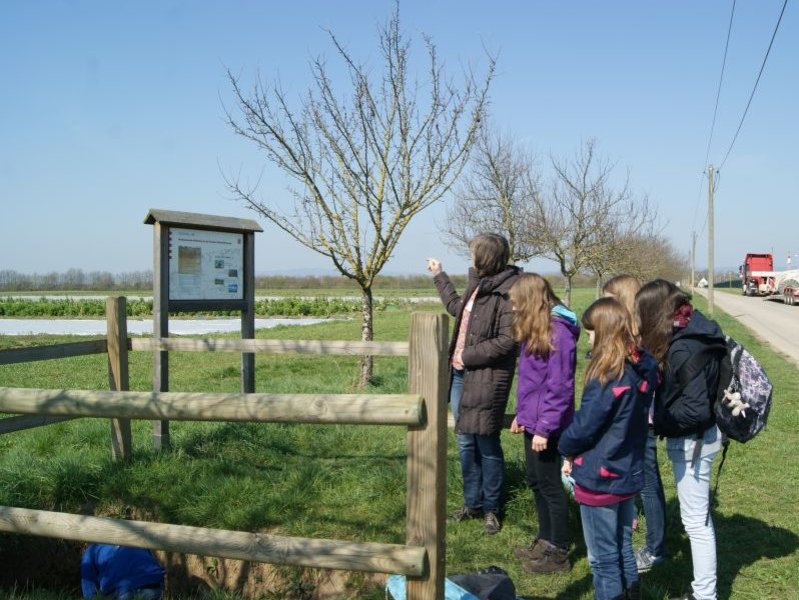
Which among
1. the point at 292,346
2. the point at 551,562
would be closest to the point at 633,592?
the point at 551,562

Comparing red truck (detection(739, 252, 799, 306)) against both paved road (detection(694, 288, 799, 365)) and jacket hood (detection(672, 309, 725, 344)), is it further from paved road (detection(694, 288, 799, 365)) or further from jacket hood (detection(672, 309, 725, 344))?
jacket hood (detection(672, 309, 725, 344))

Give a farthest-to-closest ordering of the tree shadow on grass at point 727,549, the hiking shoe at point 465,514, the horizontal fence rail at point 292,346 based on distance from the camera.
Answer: the horizontal fence rail at point 292,346 → the hiking shoe at point 465,514 → the tree shadow on grass at point 727,549

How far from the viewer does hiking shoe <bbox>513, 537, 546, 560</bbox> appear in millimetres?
4160

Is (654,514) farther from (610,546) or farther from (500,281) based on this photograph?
(500,281)

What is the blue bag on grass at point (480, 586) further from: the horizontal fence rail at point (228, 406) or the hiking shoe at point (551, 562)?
the horizontal fence rail at point (228, 406)

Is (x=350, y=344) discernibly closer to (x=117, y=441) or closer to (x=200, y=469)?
(x=200, y=469)

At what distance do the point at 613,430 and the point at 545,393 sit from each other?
687 mm

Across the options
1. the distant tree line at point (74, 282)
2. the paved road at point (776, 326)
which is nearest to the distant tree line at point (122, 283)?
the distant tree line at point (74, 282)

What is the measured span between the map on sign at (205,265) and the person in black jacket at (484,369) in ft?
9.04

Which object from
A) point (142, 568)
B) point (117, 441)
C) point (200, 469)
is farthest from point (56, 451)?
point (142, 568)

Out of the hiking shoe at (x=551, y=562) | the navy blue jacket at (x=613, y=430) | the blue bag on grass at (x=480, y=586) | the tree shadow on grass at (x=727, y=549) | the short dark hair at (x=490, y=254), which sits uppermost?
the short dark hair at (x=490, y=254)

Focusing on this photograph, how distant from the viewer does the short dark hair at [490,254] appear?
448cm

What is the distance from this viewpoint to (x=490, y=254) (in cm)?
448

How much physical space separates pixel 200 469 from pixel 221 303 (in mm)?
1786
